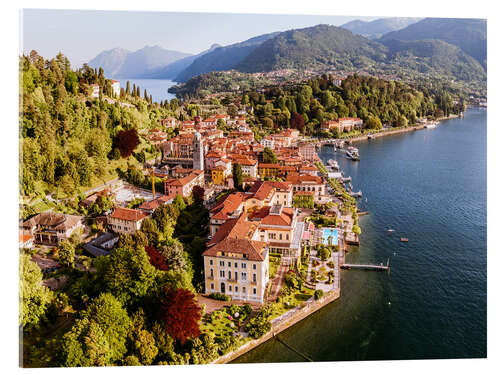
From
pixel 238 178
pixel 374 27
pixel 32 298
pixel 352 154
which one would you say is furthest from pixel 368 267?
pixel 374 27

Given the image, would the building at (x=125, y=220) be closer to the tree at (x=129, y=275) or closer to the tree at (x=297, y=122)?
the tree at (x=129, y=275)

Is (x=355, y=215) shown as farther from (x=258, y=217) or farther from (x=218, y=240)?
(x=218, y=240)

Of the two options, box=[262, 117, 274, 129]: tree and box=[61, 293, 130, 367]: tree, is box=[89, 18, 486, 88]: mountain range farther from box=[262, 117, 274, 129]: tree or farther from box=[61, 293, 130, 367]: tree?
box=[61, 293, 130, 367]: tree

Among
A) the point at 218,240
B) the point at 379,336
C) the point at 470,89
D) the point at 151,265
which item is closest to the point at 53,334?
the point at 151,265

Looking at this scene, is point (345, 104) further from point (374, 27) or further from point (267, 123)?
point (374, 27)

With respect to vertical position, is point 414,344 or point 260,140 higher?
point 260,140

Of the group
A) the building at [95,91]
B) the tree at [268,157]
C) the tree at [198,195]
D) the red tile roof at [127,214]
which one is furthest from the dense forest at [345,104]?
the red tile roof at [127,214]
